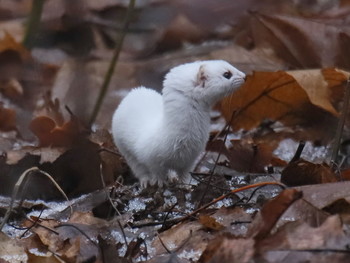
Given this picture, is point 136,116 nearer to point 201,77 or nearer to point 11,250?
point 201,77

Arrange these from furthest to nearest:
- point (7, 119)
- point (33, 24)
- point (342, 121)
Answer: point (33, 24) < point (7, 119) < point (342, 121)

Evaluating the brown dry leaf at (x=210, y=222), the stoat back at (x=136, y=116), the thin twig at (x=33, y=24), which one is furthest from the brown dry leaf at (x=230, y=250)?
the thin twig at (x=33, y=24)

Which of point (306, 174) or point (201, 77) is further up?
point (201, 77)

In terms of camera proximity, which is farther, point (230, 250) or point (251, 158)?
point (251, 158)

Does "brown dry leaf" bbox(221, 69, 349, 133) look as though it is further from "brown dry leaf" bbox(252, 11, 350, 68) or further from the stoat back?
the stoat back

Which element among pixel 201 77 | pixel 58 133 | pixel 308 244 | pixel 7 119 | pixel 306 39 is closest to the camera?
pixel 308 244

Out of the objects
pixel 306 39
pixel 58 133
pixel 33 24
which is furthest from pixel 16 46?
pixel 58 133

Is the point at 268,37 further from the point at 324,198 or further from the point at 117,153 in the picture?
the point at 324,198
